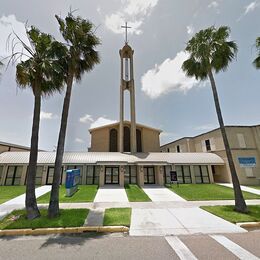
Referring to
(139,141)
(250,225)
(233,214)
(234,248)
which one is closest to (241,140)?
(139,141)

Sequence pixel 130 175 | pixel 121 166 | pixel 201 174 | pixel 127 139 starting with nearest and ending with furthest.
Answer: pixel 121 166, pixel 130 175, pixel 201 174, pixel 127 139

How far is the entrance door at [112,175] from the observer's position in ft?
64.0

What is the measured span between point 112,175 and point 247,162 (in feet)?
57.8

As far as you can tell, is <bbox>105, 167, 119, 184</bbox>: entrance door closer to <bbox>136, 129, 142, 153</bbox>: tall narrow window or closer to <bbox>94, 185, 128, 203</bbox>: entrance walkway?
<bbox>94, 185, 128, 203</bbox>: entrance walkway

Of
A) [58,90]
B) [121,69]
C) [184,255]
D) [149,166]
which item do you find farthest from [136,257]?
[121,69]

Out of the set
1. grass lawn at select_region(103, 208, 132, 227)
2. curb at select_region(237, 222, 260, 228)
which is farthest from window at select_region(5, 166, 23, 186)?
curb at select_region(237, 222, 260, 228)

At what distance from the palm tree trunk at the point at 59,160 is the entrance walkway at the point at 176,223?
4.04m

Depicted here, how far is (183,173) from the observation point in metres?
21.3

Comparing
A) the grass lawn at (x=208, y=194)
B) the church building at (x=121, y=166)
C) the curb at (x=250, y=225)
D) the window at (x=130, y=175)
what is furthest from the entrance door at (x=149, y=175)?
the curb at (x=250, y=225)

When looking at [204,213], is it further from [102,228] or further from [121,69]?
[121,69]

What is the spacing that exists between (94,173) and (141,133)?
11793mm

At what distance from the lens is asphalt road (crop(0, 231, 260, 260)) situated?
4.62m

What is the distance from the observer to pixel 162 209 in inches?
373

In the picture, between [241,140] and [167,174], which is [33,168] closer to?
[167,174]
